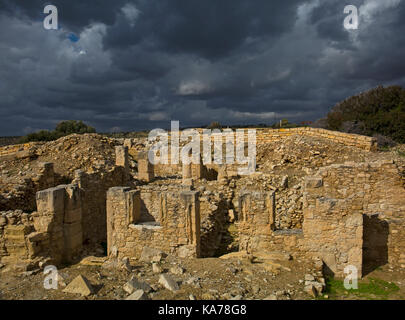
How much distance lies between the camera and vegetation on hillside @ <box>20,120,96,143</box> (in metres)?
32.0

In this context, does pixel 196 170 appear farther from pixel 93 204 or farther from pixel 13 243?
pixel 13 243

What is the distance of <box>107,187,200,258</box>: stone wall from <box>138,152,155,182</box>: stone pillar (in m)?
7.27

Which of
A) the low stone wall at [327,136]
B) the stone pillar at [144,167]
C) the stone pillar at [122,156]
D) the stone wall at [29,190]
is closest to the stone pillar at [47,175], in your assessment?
the stone wall at [29,190]

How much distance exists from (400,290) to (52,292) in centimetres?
724

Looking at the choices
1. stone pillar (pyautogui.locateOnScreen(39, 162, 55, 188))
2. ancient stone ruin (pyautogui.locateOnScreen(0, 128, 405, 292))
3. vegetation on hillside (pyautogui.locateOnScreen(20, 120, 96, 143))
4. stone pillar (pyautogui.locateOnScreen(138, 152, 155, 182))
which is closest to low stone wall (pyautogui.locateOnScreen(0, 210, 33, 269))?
ancient stone ruin (pyautogui.locateOnScreen(0, 128, 405, 292))

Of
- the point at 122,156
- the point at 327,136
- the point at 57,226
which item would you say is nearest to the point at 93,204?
the point at 57,226

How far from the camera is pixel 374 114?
2934 centimetres

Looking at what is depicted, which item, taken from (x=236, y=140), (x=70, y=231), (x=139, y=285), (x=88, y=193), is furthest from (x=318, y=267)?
(x=236, y=140)

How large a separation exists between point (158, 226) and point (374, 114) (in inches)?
1172

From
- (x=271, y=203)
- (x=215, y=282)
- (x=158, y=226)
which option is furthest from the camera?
(x=158, y=226)

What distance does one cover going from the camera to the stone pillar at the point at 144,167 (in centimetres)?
1516

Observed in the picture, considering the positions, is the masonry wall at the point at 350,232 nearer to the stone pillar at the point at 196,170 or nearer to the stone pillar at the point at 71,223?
the stone pillar at the point at 71,223

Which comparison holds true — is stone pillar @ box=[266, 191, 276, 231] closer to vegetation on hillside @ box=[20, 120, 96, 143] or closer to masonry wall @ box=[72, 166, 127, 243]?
masonry wall @ box=[72, 166, 127, 243]
